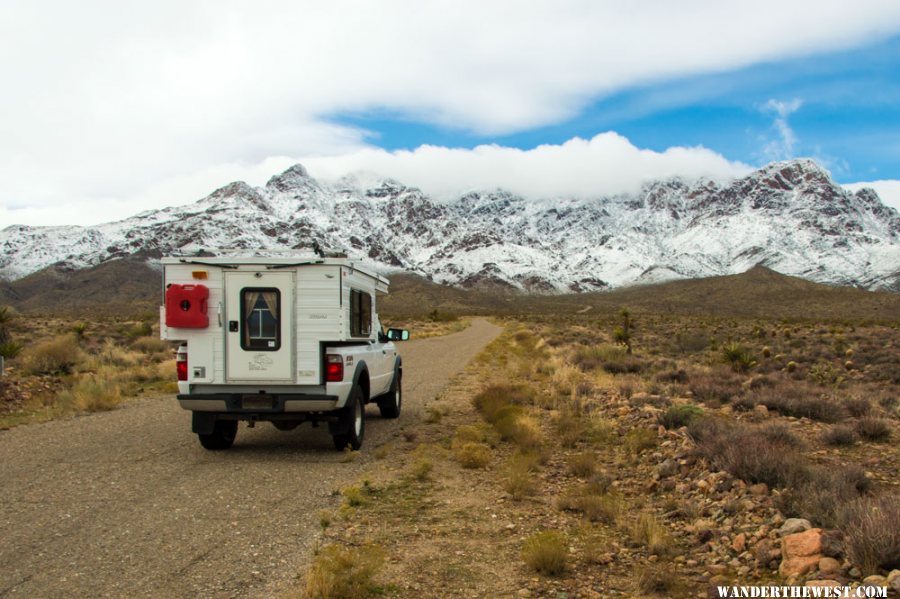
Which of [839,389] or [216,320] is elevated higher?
[216,320]

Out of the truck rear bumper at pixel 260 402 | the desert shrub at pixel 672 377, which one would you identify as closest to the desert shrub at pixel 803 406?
the desert shrub at pixel 672 377

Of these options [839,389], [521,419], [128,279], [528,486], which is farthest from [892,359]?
[128,279]

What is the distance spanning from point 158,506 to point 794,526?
599cm

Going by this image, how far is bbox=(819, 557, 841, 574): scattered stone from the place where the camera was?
4723 mm

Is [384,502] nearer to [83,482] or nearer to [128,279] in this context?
[83,482]

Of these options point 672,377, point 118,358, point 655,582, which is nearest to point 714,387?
point 672,377

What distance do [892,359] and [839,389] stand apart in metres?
10.1

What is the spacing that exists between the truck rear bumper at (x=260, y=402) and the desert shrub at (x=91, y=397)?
5849mm

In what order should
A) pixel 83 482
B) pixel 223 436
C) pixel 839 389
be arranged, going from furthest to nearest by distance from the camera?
1. pixel 839 389
2. pixel 223 436
3. pixel 83 482

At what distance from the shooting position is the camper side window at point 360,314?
985 centimetres

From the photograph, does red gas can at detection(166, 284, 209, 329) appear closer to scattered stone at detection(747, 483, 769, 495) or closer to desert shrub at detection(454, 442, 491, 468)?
desert shrub at detection(454, 442, 491, 468)

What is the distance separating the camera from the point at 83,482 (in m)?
7.94

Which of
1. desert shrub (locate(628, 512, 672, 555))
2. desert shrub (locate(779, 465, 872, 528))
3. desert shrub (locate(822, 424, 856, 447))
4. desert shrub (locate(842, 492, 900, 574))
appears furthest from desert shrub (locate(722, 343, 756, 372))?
desert shrub (locate(842, 492, 900, 574))

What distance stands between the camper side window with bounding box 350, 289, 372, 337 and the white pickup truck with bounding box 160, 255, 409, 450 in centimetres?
59
